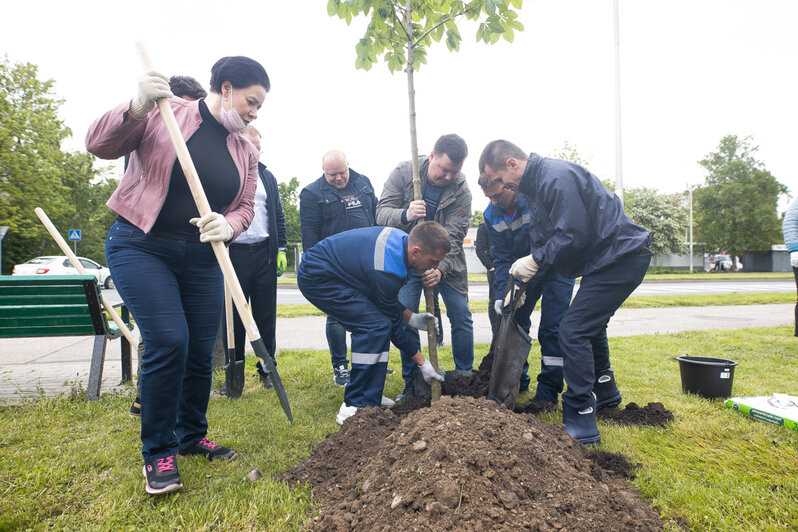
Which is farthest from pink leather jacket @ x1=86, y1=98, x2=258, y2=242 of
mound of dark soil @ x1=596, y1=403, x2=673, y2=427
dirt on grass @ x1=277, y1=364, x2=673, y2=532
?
mound of dark soil @ x1=596, y1=403, x2=673, y2=427

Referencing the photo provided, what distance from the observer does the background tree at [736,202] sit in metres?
44.5

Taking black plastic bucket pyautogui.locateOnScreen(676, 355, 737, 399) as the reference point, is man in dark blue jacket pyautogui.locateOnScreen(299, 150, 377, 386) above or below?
above

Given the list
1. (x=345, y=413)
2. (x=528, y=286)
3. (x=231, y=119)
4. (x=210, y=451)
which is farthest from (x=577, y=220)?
(x=210, y=451)

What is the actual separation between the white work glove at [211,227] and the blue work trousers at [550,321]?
2.26 meters

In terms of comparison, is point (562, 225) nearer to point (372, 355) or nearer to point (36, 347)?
point (372, 355)

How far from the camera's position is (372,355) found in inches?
121

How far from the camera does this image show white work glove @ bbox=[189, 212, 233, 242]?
217 cm

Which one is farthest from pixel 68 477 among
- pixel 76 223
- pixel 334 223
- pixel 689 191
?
pixel 689 191

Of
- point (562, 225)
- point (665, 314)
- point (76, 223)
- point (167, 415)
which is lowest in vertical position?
point (665, 314)

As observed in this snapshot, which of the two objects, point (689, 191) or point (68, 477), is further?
point (689, 191)

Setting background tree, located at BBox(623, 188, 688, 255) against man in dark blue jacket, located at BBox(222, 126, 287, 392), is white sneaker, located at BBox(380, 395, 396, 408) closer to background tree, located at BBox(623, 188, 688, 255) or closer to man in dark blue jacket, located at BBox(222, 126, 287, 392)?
man in dark blue jacket, located at BBox(222, 126, 287, 392)

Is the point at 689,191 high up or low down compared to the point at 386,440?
up

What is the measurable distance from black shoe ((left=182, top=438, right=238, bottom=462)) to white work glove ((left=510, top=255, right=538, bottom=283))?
213 centimetres

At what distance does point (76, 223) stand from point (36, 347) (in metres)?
29.7
